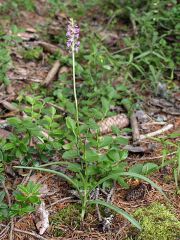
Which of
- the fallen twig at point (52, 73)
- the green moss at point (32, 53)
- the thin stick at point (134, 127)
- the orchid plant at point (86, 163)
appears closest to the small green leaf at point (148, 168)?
the orchid plant at point (86, 163)

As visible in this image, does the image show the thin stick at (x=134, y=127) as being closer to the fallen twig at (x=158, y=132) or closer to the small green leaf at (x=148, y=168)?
the fallen twig at (x=158, y=132)

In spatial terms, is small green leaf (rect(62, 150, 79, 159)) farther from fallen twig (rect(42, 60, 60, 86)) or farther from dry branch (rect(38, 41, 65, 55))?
dry branch (rect(38, 41, 65, 55))

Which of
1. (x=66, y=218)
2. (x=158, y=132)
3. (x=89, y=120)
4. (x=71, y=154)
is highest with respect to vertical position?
(x=89, y=120)

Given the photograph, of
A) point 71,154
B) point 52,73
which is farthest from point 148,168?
point 52,73

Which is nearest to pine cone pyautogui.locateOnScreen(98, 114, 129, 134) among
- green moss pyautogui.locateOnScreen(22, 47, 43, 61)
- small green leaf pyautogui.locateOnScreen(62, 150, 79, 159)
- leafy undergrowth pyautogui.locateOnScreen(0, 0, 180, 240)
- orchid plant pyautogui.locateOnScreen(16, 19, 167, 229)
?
leafy undergrowth pyautogui.locateOnScreen(0, 0, 180, 240)

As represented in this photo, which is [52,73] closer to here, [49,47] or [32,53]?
[32,53]

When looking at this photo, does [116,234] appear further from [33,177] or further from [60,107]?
[60,107]
